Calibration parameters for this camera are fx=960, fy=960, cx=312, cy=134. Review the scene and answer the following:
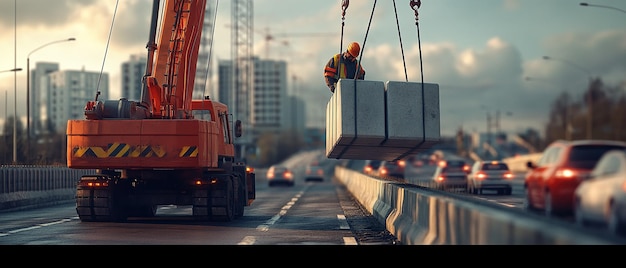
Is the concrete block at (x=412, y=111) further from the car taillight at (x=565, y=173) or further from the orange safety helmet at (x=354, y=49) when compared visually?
the car taillight at (x=565, y=173)

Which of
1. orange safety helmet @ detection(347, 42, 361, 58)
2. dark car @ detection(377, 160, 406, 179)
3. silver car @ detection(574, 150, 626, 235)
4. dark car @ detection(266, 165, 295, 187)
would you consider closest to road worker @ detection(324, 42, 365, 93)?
orange safety helmet @ detection(347, 42, 361, 58)

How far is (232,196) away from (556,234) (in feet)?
52.7

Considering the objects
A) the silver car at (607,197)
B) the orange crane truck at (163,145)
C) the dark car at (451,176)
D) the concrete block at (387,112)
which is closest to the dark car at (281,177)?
the dark car at (451,176)

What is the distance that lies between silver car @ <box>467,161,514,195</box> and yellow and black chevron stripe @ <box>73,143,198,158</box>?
2222cm

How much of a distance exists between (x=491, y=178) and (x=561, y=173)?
29.7 m

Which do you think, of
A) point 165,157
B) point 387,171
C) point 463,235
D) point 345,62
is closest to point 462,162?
point 387,171

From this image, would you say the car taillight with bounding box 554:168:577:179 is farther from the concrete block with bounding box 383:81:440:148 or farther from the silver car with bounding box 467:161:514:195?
the silver car with bounding box 467:161:514:195

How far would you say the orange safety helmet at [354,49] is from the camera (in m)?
23.0

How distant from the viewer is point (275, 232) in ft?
60.2

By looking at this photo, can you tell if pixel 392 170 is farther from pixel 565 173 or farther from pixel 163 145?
pixel 565 173

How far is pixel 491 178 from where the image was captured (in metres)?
40.7

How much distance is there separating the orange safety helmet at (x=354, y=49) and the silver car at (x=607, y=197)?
1269 cm
